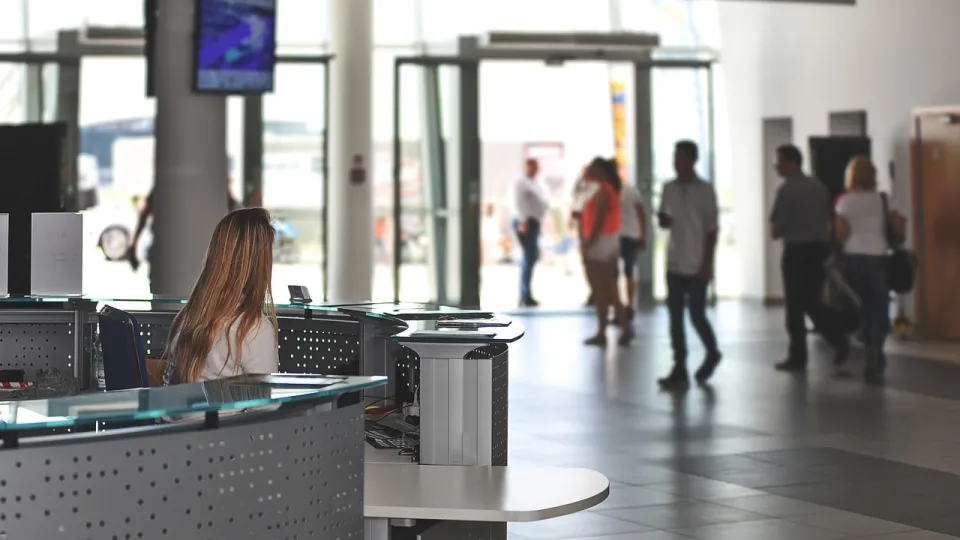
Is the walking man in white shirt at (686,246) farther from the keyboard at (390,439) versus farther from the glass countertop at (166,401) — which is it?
the glass countertop at (166,401)

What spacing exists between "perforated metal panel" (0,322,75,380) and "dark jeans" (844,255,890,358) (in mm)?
7072

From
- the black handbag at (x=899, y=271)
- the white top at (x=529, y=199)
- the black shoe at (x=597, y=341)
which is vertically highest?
the white top at (x=529, y=199)

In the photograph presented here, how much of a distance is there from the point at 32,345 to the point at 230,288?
80.4 inches

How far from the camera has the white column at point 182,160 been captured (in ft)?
28.4

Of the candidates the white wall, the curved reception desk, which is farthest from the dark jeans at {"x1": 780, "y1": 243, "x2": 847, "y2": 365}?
the curved reception desk

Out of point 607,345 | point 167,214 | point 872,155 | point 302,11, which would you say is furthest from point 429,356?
point 302,11

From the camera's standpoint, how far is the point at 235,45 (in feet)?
28.7

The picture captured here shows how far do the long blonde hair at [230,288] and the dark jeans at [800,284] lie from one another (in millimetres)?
7435

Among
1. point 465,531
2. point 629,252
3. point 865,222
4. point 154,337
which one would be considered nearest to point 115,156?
point 629,252

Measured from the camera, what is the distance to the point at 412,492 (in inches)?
140

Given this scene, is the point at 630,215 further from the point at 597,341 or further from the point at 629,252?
the point at 597,341

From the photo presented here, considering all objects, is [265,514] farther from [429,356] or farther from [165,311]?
[165,311]

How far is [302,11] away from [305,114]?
142 centimetres

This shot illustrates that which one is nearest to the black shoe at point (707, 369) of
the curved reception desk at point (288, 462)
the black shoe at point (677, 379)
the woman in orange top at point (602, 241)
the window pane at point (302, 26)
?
the black shoe at point (677, 379)
